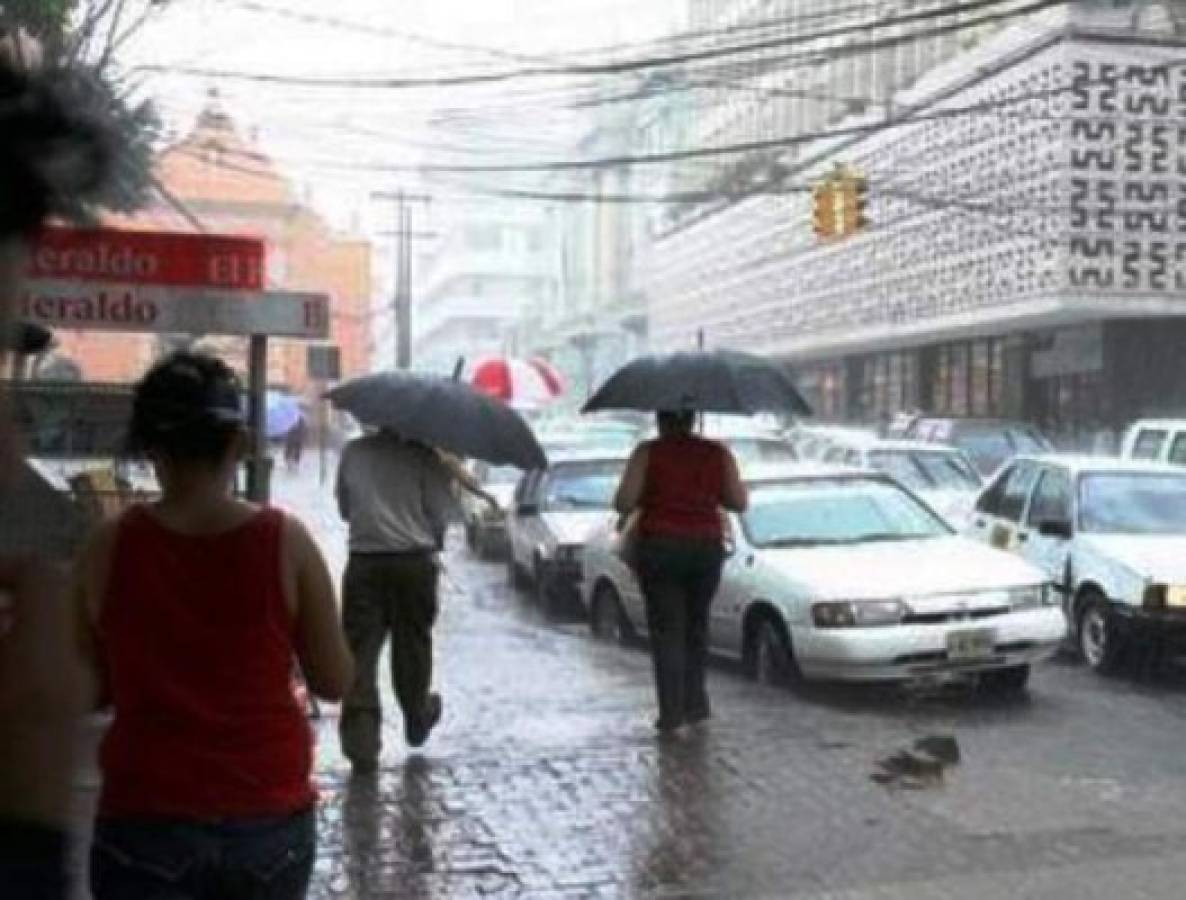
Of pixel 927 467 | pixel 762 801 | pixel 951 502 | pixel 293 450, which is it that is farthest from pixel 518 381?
pixel 762 801

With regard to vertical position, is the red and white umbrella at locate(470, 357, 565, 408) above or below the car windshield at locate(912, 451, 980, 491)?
above

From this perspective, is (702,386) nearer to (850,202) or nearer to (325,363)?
(850,202)

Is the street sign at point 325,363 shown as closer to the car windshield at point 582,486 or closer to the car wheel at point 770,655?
the car windshield at point 582,486

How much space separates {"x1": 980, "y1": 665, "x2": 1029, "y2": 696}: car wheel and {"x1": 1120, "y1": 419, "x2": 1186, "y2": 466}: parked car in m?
8.15

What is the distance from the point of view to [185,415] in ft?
11.7

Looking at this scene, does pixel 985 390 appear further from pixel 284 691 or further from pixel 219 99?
pixel 284 691

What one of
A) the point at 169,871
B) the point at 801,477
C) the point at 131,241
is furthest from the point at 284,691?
the point at 801,477

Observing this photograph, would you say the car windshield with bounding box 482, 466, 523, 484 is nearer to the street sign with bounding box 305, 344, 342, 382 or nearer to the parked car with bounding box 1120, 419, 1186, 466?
the parked car with bounding box 1120, 419, 1186, 466

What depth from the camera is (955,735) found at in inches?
385

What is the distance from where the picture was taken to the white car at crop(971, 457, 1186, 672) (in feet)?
39.7

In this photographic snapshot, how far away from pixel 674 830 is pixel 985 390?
36848 mm

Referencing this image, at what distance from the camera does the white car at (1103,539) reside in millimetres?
12102

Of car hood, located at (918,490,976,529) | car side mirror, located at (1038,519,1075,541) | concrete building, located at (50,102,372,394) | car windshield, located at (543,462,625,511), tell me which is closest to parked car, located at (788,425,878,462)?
car hood, located at (918,490,976,529)

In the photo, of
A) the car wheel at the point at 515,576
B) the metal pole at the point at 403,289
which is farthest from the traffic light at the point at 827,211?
the metal pole at the point at 403,289
